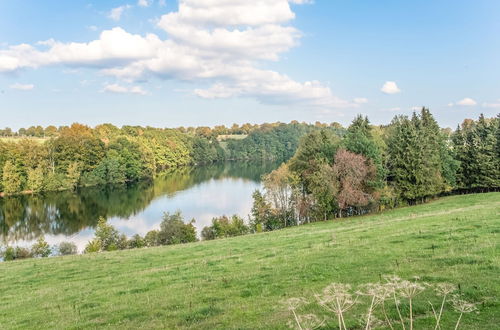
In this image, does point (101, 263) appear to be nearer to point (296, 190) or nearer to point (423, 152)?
point (296, 190)

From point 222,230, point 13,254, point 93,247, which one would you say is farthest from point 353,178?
point 13,254

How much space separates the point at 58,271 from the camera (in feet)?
74.0

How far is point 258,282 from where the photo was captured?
12.9 meters

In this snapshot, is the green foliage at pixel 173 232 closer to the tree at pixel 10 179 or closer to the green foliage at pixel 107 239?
the green foliage at pixel 107 239

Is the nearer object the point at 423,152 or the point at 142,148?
the point at 423,152

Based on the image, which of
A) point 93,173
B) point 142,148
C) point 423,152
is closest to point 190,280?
point 423,152

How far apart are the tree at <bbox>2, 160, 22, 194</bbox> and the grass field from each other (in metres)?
87.4

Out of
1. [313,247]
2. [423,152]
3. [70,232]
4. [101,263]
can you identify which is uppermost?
[423,152]

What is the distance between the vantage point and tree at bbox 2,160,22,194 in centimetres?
9356

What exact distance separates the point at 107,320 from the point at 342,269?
823cm

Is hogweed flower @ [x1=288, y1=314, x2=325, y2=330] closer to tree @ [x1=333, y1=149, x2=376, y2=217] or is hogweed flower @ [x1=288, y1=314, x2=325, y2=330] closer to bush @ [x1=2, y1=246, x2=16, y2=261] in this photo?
tree @ [x1=333, y1=149, x2=376, y2=217]

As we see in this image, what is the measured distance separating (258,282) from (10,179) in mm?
103992

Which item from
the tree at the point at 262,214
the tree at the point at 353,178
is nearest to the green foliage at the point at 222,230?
the tree at the point at 262,214

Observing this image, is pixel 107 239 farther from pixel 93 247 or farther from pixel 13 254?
pixel 13 254
